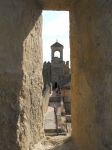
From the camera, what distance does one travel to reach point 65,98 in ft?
75.0

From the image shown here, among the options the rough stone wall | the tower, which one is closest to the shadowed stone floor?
the rough stone wall

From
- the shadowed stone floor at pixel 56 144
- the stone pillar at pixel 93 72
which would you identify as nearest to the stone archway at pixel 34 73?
the stone pillar at pixel 93 72

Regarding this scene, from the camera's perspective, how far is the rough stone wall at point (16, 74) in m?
2.34

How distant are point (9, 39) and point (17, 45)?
0.24 ft

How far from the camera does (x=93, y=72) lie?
8.02 ft

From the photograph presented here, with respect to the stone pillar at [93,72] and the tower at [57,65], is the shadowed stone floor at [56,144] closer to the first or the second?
the stone pillar at [93,72]

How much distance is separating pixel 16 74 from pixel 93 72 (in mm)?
559

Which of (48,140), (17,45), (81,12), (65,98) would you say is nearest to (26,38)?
(17,45)

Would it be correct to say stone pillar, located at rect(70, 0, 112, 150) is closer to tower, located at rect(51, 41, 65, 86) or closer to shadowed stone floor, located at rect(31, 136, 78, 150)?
shadowed stone floor, located at rect(31, 136, 78, 150)

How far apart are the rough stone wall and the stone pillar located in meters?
0.42

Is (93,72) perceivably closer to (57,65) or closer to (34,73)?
(34,73)

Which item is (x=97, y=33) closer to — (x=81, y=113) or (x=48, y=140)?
(x=81, y=113)

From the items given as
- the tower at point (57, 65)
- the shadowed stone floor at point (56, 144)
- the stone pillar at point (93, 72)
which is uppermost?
the tower at point (57, 65)

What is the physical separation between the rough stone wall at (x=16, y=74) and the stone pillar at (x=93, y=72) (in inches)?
16.4
